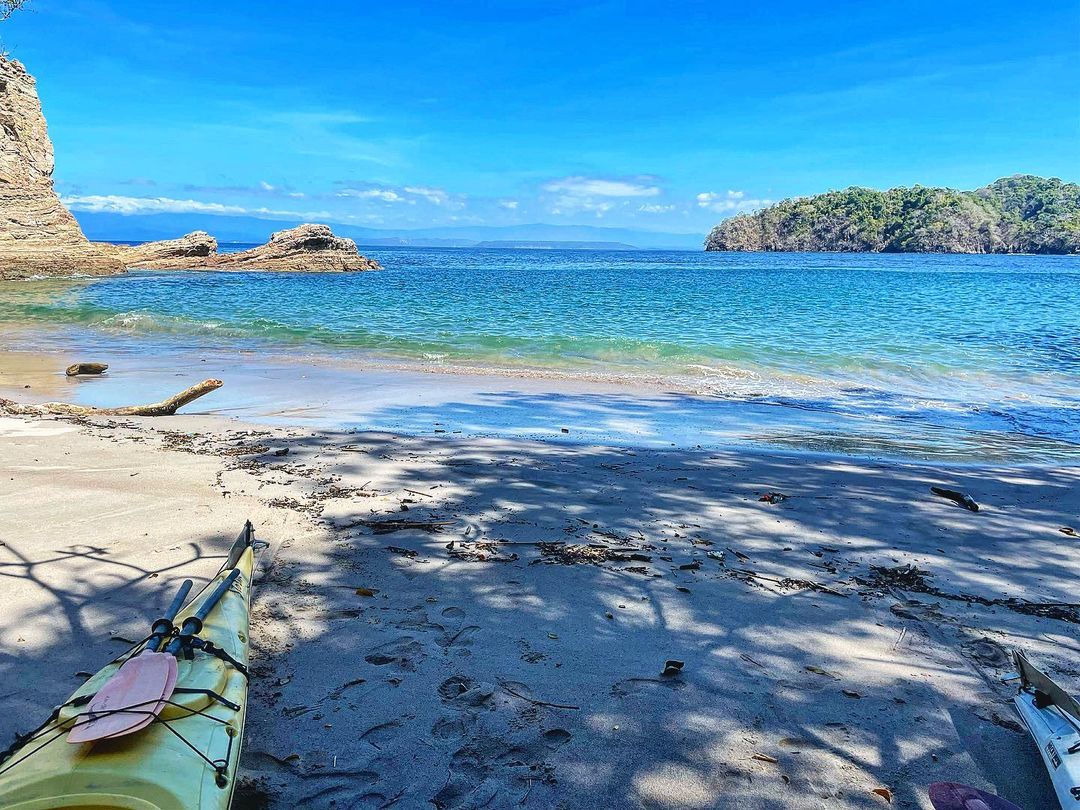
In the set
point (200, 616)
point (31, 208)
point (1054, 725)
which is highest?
point (31, 208)

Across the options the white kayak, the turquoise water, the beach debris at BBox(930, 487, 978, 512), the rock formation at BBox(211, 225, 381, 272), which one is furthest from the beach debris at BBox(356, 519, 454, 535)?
the rock formation at BBox(211, 225, 381, 272)

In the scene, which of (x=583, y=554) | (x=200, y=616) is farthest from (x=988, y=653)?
(x=200, y=616)

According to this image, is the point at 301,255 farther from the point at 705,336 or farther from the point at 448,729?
the point at 448,729

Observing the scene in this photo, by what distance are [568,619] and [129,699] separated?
1.91 meters

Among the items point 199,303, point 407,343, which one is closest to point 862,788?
point 407,343

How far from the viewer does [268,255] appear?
54.5 meters

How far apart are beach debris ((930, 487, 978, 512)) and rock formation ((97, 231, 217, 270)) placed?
57547 mm

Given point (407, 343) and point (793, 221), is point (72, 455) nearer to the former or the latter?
point (407, 343)

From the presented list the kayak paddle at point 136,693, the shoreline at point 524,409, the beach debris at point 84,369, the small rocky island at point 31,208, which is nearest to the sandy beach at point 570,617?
the kayak paddle at point 136,693

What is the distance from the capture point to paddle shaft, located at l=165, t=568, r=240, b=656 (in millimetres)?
2559

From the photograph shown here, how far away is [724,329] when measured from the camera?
19.7 metres

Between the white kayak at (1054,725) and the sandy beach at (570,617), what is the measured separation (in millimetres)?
102

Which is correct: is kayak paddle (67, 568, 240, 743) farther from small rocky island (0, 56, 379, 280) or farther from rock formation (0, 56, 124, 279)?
rock formation (0, 56, 124, 279)

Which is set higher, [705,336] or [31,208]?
[31,208]
